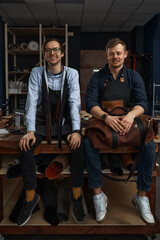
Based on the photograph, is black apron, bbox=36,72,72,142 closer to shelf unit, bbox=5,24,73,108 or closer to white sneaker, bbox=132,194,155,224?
white sneaker, bbox=132,194,155,224

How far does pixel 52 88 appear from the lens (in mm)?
1763

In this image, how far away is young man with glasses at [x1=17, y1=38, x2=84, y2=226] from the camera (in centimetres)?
150

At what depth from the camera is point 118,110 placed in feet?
5.52

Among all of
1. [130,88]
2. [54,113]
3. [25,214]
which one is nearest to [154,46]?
[130,88]

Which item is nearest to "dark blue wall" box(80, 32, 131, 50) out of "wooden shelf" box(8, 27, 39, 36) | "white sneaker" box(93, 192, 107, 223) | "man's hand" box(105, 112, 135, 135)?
"wooden shelf" box(8, 27, 39, 36)

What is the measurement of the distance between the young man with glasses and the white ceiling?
3.29 m

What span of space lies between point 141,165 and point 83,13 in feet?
14.7

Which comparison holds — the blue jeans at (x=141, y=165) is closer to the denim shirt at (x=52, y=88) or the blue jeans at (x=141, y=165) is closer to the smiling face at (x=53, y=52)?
the denim shirt at (x=52, y=88)

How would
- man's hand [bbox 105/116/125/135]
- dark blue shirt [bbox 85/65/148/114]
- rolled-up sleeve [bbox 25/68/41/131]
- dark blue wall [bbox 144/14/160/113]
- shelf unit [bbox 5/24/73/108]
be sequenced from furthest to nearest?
dark blue wall [bbox 144/14/160/113], shelf unit [bbox 5/24/73/108], dark blue shirt [bbox 85/65/148/114], rolled-up sleeve [bbox 25/68/41/131], man's hand [bbox 105/116/125/135]

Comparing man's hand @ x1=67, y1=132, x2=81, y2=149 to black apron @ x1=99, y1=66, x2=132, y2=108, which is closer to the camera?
man's hand @ x1=67, y1=132, x2=81, y2=149

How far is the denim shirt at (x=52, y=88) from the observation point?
5.41 feet

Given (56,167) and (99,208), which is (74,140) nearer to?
(56,167)

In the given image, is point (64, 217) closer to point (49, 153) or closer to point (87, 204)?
point (87, 204)
